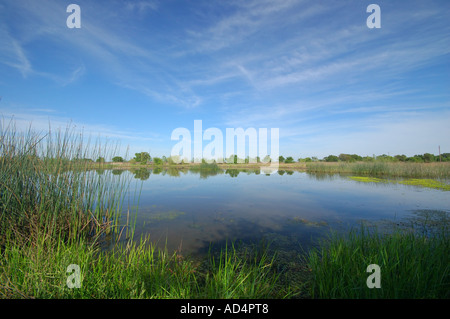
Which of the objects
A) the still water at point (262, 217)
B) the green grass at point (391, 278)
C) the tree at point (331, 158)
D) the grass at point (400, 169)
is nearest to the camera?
the green grass at point (391, 278)

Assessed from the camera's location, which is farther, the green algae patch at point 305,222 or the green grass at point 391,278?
the green algae patch at point 305,222

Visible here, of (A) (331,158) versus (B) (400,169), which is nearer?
(B) (400,169)

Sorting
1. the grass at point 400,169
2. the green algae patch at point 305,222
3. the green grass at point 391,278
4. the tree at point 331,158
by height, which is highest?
the tree at point 331,158

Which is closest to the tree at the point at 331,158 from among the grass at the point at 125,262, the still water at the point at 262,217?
the still water at the point at 262,217

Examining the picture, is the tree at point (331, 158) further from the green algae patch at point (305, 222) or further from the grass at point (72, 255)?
the grass at point (72, 255)

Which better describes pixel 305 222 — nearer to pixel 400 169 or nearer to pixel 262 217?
pixel 262 217

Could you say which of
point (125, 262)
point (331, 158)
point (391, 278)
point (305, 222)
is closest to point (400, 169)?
point (305, 222)

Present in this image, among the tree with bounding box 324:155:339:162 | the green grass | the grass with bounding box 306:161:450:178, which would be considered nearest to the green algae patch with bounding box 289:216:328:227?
the green grass

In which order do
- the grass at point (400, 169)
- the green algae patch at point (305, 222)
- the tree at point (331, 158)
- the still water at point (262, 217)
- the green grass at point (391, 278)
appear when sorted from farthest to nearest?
1. the tree at point (331, 158)
2. the grass at point (400, 169)
3. the green algae patch at point (305, 222)
4. the still water at point (262, 217)
5. the green grass at point (391, 278)

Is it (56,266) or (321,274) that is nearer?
(56,266)
